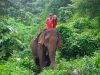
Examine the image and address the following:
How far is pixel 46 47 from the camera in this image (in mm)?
9617

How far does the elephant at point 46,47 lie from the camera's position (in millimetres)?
9227

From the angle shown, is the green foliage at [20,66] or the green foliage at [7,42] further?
the green foliage at [7,42]

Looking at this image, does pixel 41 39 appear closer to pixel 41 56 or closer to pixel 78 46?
pixel 41 56

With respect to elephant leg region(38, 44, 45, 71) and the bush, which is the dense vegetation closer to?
the bush

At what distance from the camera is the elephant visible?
30.3ft

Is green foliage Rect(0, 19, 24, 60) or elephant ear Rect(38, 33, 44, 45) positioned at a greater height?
elephant ear Rect(38, 33, 44, 45)

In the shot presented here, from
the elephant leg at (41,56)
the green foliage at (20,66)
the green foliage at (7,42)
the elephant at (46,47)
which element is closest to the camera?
the green foliage at (20,66)

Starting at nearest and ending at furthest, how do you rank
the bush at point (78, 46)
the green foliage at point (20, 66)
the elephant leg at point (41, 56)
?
the green foliage at point (20, 66) < the elephant leg at point (41, 56) < the bush at point (78, 46)

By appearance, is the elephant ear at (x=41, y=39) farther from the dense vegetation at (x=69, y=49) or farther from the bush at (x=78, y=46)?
the bush at (x=78, y=46)

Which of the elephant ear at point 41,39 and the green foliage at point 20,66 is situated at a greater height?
the elephant ear at point 41,39

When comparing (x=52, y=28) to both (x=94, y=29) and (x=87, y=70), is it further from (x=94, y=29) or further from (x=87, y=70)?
(x=94, y=29)

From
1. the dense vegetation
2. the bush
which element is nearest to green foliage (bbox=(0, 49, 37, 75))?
the dense vegetation

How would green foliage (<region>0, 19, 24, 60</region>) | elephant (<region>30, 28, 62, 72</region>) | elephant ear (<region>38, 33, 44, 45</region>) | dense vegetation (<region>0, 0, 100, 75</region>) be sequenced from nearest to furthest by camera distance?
dense vegetation (<region>0, 0, 100, 75</region>)
elephant (<region>30, 28, 62, 72</region>)
elephant ear (<region>38, 33, 44, 45</region>)
green foliage (<region>0, 19, 24, 60</region>)

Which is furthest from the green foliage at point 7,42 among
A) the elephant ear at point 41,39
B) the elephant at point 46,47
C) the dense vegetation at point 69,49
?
the elephant ear at point 41,39
